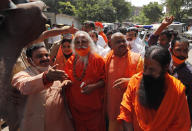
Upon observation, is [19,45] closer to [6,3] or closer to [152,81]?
[6,3]

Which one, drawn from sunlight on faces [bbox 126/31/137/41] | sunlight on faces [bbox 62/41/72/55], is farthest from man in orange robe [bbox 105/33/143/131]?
sunlight on faces [bbox 126/31/137/41]

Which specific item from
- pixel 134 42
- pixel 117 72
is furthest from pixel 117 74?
pixel 134 42

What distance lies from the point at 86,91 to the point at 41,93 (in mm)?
642

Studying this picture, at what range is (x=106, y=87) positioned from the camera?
2.61 m

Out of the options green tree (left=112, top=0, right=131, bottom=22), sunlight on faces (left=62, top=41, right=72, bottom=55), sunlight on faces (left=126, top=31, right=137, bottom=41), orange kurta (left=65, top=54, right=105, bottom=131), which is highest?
green tree (left=112, top=0, right=131, bottom=22)

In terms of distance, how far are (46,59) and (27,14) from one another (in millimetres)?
1293

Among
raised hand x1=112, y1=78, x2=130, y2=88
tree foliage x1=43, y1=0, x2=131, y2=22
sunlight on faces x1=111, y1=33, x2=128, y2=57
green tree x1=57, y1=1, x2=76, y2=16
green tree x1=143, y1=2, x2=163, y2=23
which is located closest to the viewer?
raised hand x1=112, y1=78, x2=130, y2=88

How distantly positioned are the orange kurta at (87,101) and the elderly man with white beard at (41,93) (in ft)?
0.55

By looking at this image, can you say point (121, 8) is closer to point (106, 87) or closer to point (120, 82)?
point (106, 87)

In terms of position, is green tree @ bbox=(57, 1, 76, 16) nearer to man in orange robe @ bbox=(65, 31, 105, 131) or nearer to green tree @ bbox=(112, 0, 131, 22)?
green tree @ bbox=(112, 0, 131, 22)

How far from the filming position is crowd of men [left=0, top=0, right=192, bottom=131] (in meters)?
1.74

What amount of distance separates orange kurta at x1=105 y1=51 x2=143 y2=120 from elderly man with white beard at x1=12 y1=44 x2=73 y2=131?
0.62 metres

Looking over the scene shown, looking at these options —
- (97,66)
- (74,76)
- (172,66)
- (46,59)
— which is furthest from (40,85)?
(172,66)

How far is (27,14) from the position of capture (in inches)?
30.5
